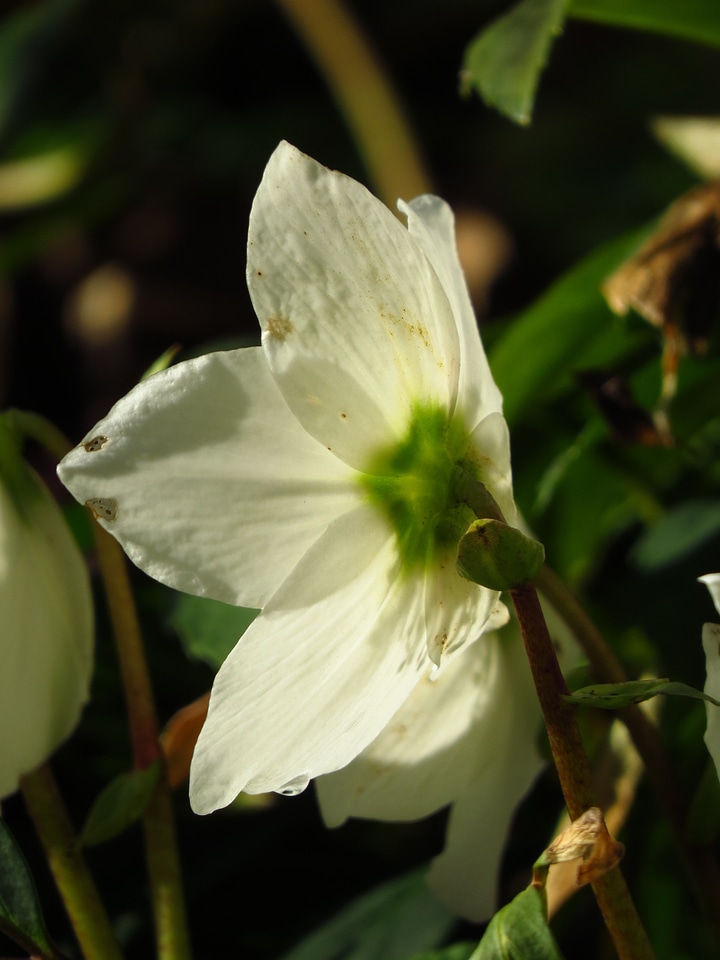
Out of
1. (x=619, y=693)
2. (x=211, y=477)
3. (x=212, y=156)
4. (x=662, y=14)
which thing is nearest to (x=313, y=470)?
(x=211, y=477)

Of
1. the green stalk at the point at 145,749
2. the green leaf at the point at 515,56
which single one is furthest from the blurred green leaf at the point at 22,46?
the green stalk at the point at 145,749

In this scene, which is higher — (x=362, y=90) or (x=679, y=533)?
(x=362, y=90)

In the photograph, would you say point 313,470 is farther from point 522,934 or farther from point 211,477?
point 522,934

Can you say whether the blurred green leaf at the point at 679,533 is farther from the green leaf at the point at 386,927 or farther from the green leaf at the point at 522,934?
the green leaf at the point at 522,934

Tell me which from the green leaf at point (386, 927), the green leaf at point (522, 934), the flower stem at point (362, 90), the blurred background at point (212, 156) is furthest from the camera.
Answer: the blurred background at point (212, 156)

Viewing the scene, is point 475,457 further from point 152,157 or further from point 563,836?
point 152,157

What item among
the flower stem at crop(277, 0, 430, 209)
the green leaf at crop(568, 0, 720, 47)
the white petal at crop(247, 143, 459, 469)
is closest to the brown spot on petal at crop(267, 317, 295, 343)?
the white petal at crop(247, 143, 459, 469)

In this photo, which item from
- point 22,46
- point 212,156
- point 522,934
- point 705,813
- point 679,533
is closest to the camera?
point 522,934
